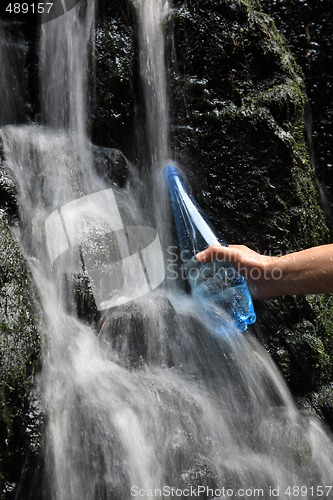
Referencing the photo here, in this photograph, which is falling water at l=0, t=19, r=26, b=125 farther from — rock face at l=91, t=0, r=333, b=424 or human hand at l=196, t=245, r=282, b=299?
human hand at l=196, t=245, r=282, b=299

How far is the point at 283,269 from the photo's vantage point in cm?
209

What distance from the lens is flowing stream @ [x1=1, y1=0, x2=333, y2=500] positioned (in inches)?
74.2

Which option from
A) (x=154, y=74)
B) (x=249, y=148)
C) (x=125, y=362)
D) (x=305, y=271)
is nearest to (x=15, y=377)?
(x=125, y=362)

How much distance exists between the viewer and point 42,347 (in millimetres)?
1937

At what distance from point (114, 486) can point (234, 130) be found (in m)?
1.67

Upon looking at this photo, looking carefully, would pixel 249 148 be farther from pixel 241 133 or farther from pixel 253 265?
pixel 253 265

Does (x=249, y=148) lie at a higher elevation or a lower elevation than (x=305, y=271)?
higher

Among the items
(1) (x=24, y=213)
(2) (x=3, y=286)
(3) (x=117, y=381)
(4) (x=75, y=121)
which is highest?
(4) (x=75, y=121)

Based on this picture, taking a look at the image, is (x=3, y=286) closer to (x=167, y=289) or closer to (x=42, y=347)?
(x=42, y=347)

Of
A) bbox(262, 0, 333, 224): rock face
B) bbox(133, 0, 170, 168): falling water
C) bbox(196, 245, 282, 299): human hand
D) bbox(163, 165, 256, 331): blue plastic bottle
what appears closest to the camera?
bbox(196, 245, 282, 299): human hand

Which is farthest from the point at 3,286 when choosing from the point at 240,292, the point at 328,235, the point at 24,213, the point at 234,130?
the point at 328,235

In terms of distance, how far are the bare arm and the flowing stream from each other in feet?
1.14

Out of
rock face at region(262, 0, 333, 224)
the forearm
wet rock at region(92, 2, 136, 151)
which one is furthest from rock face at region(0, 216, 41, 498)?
rock face at region(262, 0, 333, 224)

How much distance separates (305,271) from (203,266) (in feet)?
1.66
